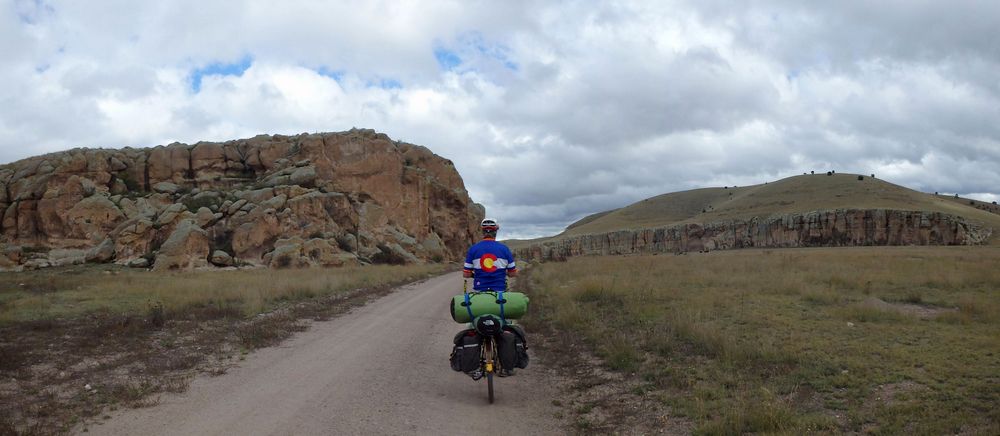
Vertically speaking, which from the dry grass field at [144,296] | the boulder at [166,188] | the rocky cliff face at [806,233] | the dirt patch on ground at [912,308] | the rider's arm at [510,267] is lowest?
the dry grass field at [144,296]

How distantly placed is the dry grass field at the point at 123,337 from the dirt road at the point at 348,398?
2.08 feet

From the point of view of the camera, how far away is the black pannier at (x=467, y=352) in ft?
24.6

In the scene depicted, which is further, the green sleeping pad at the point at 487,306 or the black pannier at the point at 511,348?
the black pannier at the point at 511,348

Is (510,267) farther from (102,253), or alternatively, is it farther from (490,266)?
(102,253)

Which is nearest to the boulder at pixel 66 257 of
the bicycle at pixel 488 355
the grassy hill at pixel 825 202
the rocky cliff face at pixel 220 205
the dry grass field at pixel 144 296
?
the rocky cliff face at pixel 220 205

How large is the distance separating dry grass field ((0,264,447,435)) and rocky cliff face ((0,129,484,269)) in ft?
64.9

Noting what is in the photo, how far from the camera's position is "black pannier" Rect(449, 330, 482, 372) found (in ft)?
24.6

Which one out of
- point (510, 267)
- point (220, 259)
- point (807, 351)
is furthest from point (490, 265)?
point (220, 259)

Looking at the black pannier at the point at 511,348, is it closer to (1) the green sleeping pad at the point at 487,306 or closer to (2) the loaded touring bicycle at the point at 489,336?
(2) the loaded touring bicycle at the point at 489,336

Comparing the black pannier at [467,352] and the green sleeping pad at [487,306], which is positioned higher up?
the green sleeping pad at [487,306]

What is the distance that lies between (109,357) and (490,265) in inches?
274

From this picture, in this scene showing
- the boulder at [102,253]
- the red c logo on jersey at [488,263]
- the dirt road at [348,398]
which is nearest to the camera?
the dirt road at [348,398]

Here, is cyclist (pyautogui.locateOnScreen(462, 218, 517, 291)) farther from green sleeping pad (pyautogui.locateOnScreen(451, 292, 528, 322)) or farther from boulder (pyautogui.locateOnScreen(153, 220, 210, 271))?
boulder (pyautogui.locateOnScreen(153, 220, 210, 271))

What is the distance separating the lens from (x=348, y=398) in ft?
23.5
